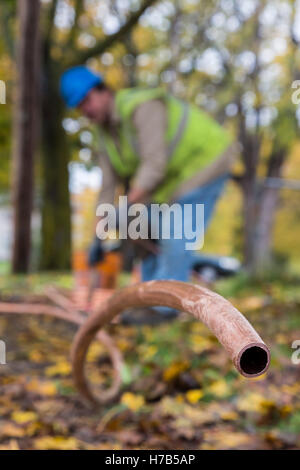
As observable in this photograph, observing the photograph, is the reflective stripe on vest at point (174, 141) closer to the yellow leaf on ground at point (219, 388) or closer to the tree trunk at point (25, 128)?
the yellow leaf on ground at point (219, 388)

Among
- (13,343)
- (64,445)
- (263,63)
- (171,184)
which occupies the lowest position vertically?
(64,445)

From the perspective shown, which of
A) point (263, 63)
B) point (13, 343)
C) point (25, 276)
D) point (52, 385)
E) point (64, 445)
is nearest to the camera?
point (64, 445)

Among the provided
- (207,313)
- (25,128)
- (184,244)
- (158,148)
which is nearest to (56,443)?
(207,313)

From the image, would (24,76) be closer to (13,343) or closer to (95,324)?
(13,343)

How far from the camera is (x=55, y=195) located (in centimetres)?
1077

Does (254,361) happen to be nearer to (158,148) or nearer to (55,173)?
(158,148)

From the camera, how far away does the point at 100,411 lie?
243cm

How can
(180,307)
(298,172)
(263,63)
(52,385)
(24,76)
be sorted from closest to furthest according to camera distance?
(180,307)
(52,385)
(24,76)
(263,63)
(298,172)

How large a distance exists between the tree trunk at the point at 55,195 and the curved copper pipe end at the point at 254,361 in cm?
990

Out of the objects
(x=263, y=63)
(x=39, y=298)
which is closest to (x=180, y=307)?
(x=39, y=298)

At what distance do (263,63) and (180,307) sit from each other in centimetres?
1127

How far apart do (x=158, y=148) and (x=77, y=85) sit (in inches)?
24.5

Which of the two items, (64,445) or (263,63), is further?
(263,63)

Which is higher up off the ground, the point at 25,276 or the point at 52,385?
the point at 25,276
